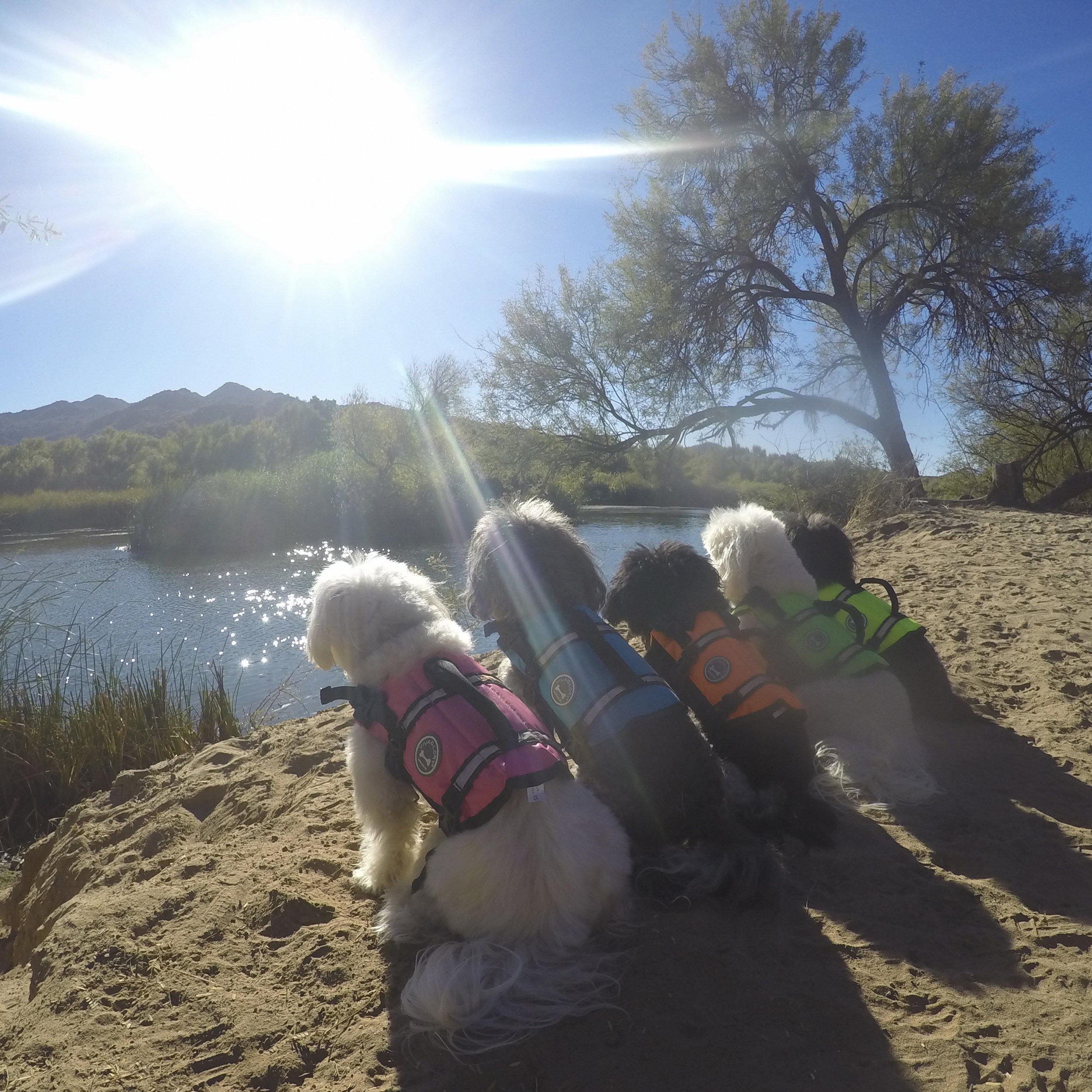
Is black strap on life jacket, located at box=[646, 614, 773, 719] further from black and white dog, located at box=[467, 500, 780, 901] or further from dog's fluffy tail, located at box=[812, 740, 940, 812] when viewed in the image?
dog's fluffy tail, located at box=[812, 740, 940, 812]

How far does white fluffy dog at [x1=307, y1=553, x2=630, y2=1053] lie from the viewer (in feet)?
6.68

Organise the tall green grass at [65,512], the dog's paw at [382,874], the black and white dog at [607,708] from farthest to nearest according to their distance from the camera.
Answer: the tall green grass at [65,512]
the dog's paw at [382,874]
the black and white dog at [607,708]

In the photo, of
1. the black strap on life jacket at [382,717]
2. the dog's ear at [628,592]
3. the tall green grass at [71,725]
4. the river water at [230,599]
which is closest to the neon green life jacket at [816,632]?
the dog's ear at [628,592]

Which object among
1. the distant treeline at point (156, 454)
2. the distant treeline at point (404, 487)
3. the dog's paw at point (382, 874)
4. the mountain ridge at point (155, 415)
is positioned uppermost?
the mountain ridge at point (155, 415)

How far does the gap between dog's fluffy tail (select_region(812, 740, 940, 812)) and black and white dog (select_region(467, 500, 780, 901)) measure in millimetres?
577

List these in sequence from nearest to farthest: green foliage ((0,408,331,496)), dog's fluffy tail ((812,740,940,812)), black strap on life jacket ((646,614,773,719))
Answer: black strap on life jacket ((646,614,773,719)), dog's fluffy tail ((812,740,940,812)), green foliage ((0,408,331,496))

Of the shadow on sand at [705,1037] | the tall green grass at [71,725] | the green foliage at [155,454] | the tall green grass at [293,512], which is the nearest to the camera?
the shadow on sand at [705,1037]

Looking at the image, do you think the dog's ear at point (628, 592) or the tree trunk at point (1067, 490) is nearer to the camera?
the dog's ear at point (628, 592)

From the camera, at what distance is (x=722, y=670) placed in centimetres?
337

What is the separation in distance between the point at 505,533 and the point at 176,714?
174 inches

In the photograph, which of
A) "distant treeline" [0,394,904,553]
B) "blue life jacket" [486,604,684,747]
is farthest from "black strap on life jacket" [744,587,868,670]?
"distant treeline" [0,394,904,553]

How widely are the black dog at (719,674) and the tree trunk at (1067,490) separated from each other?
11.0 m

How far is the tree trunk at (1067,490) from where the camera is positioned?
39.0 ft

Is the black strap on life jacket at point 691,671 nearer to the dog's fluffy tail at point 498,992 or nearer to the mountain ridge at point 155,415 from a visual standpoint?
the dog's fluffy tail at point 498,992
